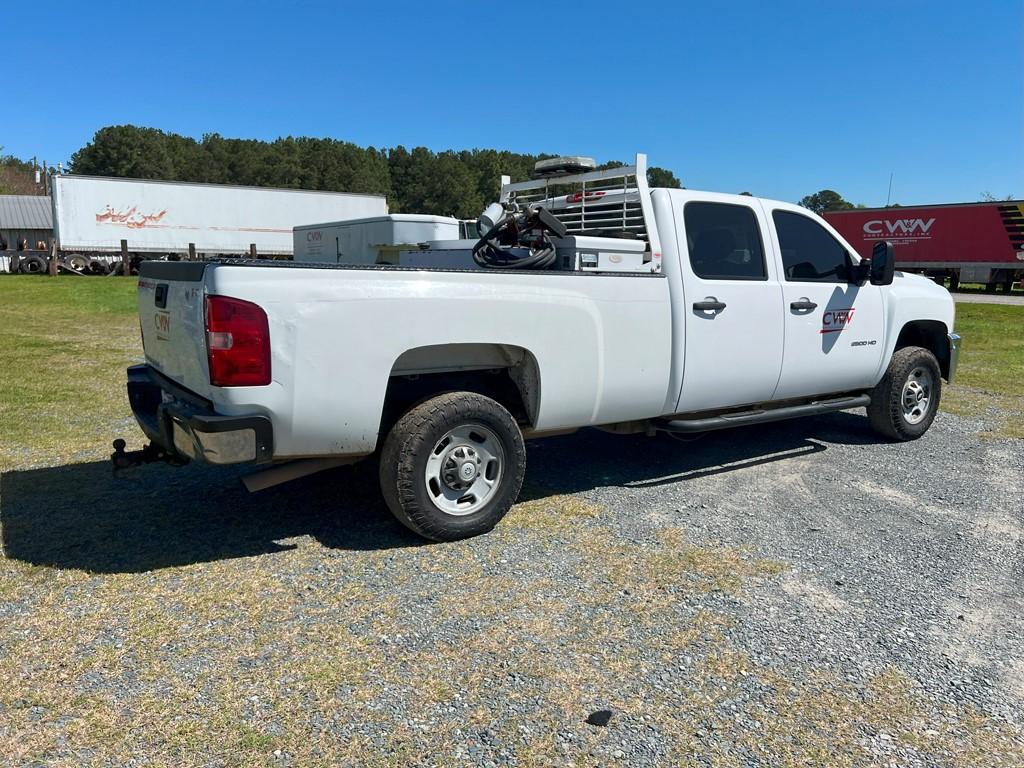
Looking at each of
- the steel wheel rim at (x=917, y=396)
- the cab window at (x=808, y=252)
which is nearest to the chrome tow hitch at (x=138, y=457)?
the cab window at (x=808, y=252)

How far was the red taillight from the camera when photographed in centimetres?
331

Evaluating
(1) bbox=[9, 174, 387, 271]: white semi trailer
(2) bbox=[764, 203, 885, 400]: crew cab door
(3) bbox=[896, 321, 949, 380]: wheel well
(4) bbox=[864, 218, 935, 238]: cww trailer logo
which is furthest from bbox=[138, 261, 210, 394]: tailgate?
(4) bbox=[864, 218, 935, 238]: cww trailer logo

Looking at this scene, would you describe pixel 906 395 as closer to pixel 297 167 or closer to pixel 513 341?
pixel 513 341

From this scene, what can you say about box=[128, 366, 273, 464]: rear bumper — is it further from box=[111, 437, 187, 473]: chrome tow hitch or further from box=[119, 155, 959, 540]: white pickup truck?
box=[111, 437, 187, 473]: chrome tow hitch

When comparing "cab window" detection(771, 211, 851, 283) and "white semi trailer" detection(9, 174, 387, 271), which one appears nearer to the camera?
"cab window" detection(771, 211, 851, 283)

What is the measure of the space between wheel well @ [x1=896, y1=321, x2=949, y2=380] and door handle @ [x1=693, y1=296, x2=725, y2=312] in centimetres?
265

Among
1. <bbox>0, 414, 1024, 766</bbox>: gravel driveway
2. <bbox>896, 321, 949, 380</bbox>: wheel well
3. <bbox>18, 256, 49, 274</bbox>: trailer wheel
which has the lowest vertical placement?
<bbox>0, 414, 1024, 766</bbox>: gravel driveway

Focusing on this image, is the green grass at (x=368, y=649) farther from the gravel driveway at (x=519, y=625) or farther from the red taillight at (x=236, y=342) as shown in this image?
the red taillight at (x=236, y=342)

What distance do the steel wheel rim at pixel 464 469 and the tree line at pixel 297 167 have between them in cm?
7769

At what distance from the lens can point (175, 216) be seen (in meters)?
32.7

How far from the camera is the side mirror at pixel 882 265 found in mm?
5547

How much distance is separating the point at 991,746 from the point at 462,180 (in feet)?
283

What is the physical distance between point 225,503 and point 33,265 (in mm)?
38991

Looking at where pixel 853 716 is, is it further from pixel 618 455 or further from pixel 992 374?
pixel 992 374
